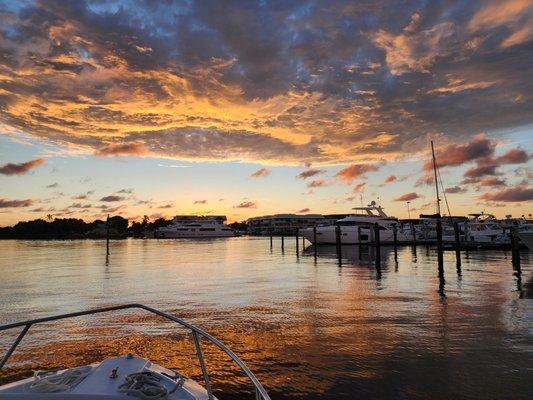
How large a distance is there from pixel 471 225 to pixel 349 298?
50956mm

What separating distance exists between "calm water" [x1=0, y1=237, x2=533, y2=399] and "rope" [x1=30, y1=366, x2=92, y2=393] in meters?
3.00

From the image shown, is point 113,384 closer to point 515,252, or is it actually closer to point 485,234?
point 515,252

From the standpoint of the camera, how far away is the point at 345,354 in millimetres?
10203

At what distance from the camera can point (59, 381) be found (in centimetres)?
536

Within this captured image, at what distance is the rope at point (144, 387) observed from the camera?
503 centimetres

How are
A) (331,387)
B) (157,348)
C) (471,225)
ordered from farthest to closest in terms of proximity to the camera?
(471,225) < (157,348) < (331,387)

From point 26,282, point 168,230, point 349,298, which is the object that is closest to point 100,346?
point 349,298

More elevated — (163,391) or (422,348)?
(163,391)

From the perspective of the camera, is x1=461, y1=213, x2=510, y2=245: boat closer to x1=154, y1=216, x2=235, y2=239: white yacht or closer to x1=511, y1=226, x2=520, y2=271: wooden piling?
x1=511, y1=226, x2=520, y2=271: wooden piling

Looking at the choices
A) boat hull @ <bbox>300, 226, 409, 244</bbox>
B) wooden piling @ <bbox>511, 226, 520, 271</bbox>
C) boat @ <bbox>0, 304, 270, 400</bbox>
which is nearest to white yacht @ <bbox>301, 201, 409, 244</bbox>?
boat hull @ <bbox>300, 226, 409, 244</bbox>

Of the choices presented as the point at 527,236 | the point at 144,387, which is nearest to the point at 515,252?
the point at 527,236

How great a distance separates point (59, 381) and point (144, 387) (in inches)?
42.2

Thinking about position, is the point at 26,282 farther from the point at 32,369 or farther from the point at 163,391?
the point at 163,391

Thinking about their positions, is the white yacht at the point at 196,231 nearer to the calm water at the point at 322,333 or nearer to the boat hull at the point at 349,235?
the boat hull at the point at 349,235
